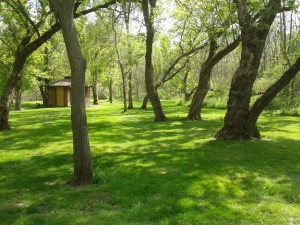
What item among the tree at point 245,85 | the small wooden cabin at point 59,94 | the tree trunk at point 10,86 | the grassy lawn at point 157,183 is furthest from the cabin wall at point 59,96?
the tree at point 245,85

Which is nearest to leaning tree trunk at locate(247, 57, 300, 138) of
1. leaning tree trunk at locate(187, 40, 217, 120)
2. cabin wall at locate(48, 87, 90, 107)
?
leaning tree trunk at locate(187, 40, 217, 120)

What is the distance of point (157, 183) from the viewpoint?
26.6ft

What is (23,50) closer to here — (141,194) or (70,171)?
(70,171)

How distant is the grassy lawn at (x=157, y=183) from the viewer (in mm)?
6227

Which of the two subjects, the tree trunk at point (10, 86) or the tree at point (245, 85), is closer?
the tree at point (245, 85)

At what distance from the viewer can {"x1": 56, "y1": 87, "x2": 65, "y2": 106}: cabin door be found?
4493 cm

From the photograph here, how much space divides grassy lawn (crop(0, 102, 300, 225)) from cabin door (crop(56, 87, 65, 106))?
31630mm

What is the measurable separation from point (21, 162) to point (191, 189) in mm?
5710

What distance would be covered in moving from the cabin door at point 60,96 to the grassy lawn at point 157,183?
31.6 metres

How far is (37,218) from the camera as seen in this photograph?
6098 mm

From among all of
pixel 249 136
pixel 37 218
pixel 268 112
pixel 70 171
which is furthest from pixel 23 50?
pixel 268 112

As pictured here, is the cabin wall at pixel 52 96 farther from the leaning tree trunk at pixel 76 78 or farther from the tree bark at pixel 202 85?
the leaning tree trunk at pixel 76 78

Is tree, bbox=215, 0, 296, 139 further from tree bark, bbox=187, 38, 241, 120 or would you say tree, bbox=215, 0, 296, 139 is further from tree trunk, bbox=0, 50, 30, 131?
tree trunk, bbox=0, 50, 30, 131

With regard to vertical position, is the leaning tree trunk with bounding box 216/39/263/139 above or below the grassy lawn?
above
